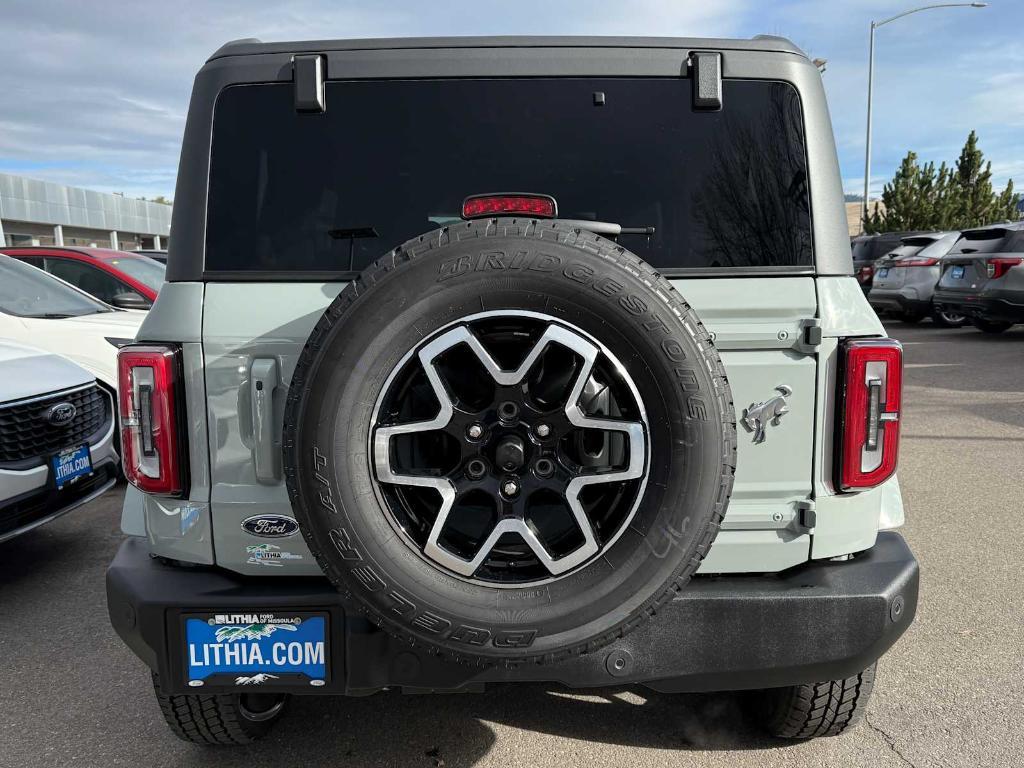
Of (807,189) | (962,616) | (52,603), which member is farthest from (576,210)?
(52,603)

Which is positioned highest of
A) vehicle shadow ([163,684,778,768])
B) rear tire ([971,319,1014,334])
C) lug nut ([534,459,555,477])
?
lug nut ([534,459,555,477])

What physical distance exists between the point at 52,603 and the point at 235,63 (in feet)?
9.32

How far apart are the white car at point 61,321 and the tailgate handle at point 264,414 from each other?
13.1 ft

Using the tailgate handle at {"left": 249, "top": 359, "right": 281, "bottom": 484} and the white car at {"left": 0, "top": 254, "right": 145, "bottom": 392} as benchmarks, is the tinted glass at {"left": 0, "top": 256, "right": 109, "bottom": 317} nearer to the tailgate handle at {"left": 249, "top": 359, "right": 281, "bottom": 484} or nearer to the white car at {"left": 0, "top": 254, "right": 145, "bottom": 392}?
the white car at {"left": 0, "top": 254, "right": 145, "bottom": 392}

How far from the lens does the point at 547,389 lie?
1.96 metres

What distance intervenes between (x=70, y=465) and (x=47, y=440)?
17cm

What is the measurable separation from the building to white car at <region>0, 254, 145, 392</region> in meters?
30.8

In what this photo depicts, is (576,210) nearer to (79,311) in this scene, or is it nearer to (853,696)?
(853,696)

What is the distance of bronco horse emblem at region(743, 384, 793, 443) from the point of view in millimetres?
2094

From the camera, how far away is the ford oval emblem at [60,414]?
4.03m

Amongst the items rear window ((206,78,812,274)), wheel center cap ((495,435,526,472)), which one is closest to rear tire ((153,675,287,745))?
wheel center cap ((495,435,526,472))

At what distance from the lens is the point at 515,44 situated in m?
2.19

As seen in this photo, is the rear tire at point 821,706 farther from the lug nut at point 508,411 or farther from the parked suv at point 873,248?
the parked suv at point 873,248

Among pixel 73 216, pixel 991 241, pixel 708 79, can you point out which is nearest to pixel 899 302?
pixel 991 241
